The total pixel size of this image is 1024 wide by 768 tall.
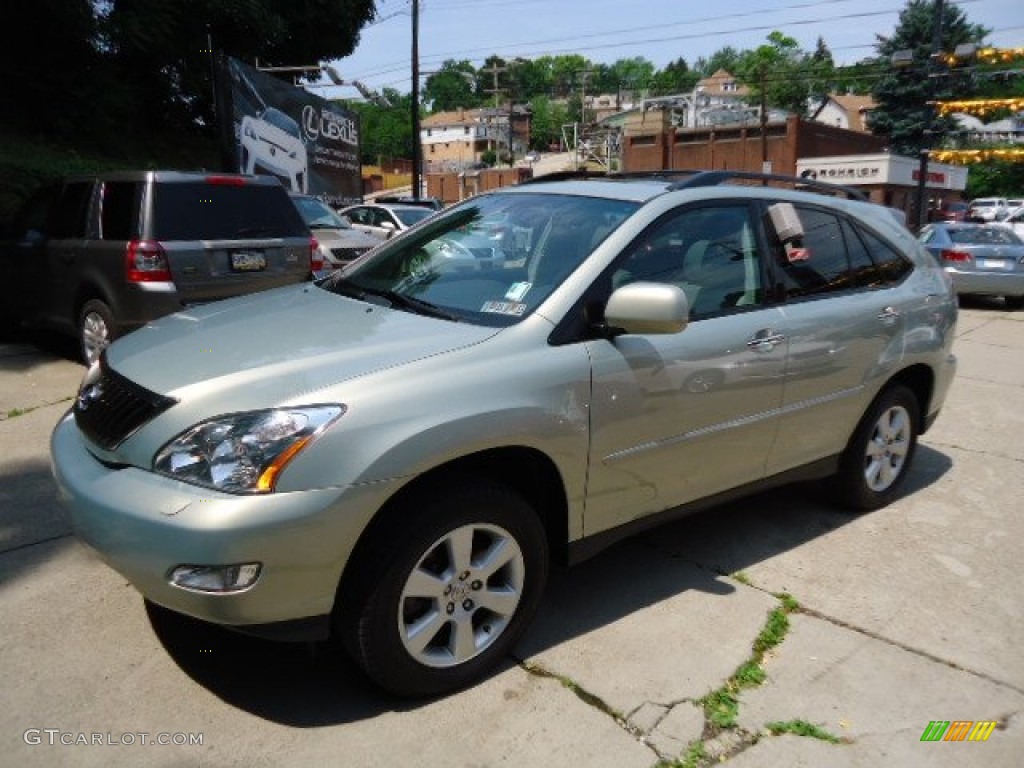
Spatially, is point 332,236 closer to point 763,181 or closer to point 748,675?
point 763,181

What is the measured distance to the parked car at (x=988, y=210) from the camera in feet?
124

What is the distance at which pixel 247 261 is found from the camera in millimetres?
6375

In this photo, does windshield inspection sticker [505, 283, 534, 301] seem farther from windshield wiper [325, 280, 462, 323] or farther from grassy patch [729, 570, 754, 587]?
grassy patch [729, 570, 754, 587]

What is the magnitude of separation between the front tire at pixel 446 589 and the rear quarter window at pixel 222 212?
4446 mm

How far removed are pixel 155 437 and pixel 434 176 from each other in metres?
71.2

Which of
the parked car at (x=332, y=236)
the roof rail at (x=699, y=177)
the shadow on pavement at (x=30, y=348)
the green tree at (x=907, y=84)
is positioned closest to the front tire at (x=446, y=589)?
the roof rail at (x=699, y=177)

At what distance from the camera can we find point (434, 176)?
71.0m

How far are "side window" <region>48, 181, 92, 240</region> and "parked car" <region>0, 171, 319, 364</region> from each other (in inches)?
0.4

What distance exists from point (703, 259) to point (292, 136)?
16.4m

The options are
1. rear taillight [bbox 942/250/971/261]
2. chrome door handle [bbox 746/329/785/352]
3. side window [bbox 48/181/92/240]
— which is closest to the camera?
chrome door handle [bbox 746/329/785/352]

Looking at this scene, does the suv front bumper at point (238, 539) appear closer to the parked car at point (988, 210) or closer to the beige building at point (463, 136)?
the parked car at point (988, 210)

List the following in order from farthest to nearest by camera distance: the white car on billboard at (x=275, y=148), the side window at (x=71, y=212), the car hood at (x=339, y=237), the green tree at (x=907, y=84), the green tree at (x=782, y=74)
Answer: the green tree at (x=782, y=74) → the green tree at (x=907, y=84) → the white car on billboard at (x=275, y=148) → the car hood at (x=339, y=237) → the side window at (x=71, y=212)

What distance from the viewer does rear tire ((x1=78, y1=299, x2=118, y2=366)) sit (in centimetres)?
626

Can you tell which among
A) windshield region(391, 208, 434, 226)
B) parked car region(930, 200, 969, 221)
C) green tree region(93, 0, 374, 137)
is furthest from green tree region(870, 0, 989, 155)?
windshield region(391, 208, 434, 226)
